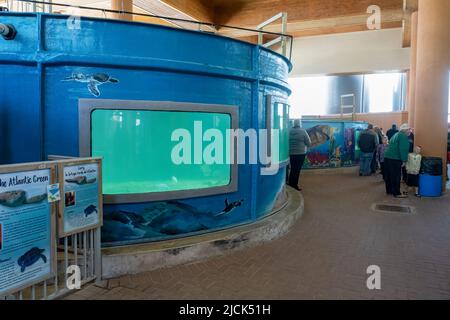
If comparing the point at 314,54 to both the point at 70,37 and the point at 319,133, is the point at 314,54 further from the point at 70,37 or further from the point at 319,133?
the point at 70,37

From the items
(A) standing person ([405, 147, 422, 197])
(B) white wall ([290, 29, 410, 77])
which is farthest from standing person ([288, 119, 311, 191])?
(B) white wall ([290, 29, 410, 77])

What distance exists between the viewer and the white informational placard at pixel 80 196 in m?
3.56

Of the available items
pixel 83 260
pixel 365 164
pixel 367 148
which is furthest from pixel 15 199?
pixel 365 164

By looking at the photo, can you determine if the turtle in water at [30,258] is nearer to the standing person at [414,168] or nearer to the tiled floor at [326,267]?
the tiled floor at [326,267]

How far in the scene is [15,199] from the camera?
10.1 ft

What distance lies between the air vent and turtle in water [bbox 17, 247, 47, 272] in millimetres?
6372

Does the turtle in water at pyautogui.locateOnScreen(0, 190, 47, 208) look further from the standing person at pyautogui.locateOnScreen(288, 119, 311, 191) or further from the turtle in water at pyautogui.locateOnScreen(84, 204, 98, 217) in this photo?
the standing person at pyautogui.locateOnScreen(288, 119, 311, 191)

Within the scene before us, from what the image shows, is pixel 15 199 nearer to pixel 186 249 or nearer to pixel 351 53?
pixel 186 249

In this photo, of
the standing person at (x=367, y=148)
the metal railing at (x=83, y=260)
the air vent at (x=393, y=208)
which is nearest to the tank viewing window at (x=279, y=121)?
the air vent at (x=393, y=208)

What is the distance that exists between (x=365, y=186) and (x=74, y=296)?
28.5ft
